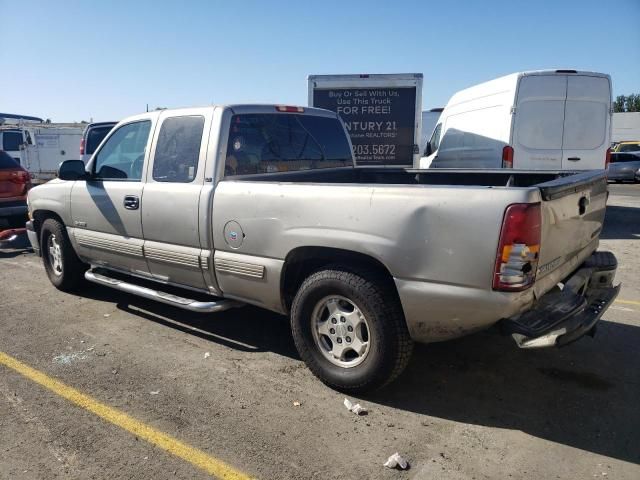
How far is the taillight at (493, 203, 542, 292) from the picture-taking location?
2.63m

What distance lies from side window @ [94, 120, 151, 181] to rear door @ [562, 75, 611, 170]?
280 inches

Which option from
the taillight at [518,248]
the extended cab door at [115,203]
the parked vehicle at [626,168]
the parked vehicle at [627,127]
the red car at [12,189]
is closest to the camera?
the taillight at [518,248]

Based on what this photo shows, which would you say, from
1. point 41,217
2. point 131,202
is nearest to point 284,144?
point 131,202

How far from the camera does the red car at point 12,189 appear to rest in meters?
8.51

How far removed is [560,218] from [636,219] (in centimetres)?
983

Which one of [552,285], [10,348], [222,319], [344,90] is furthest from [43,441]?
[344,90]

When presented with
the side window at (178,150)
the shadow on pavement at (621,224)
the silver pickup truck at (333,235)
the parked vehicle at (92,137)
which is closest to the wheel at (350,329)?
the silver pickup truck at (333,235)

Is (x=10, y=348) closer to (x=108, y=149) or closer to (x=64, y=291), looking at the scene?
(x=64, y=291)

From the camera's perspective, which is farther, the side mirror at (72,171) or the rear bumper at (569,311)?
the side mirror at (72,171)

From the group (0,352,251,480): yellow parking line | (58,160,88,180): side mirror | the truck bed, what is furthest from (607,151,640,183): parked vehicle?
(0,352,251,480): yellow parking line

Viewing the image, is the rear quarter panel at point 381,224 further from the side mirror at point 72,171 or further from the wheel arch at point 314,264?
the side mirror at point 72,171

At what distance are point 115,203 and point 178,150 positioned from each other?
3.09 ft

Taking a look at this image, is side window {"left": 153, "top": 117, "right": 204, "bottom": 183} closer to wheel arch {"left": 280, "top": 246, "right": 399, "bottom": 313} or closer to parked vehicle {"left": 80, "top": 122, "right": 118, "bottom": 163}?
wheel arch {"left": 280, "top": 246, "right": 399, "bottom": 313}

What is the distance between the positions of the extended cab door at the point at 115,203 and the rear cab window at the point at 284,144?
1.01 metres
